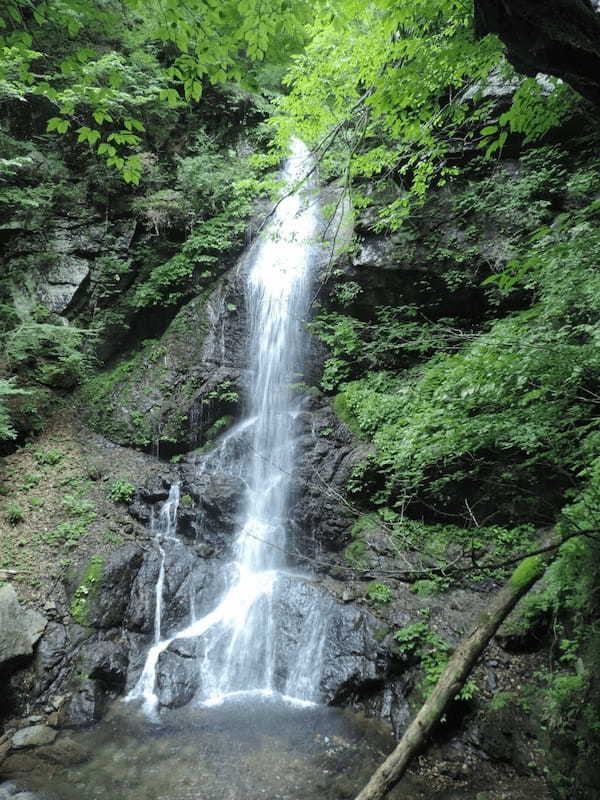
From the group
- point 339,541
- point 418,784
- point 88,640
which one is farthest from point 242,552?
point 418,784

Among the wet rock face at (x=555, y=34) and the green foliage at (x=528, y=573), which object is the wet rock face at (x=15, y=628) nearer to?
the green foliage at (x=528, y=573)

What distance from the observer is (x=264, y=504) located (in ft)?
27.4

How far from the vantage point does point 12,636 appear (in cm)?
561

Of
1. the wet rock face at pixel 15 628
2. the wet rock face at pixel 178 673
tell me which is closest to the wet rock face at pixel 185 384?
the wet rock face at pixel 15 628

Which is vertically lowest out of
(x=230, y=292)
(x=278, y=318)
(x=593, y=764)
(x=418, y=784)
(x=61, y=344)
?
(x=418, y=784)

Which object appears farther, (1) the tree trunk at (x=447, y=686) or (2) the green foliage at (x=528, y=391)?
(2) the green foliage at (x=528, y=391)

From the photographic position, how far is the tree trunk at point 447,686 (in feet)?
8.11

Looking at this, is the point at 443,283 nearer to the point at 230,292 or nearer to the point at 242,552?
the point at 230,292

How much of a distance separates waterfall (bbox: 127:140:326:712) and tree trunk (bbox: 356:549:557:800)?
1.84m

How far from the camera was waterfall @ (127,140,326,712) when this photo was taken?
5.95 m

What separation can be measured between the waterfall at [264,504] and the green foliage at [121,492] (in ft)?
2.57

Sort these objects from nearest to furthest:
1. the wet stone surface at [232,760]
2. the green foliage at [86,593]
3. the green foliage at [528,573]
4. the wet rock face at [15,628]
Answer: the green foliage at [528,573]
the wet stone surface at [232,760]
the wet rock face at [15,628]
the green foliage at [86,593]

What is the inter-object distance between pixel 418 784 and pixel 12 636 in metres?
5.18

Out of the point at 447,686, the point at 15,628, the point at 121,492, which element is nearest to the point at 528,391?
the point at 447,686
